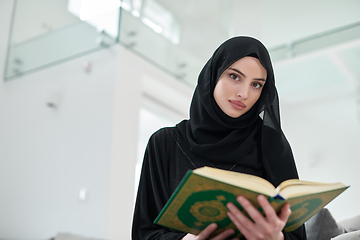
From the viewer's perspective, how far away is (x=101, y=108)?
9.87 ft

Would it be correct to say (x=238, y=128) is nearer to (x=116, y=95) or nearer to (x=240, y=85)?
(x=240, y=85)

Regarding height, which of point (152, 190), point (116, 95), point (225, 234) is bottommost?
point (225, 234)

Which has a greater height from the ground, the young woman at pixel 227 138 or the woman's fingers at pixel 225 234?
the young woman at pixel 227 138

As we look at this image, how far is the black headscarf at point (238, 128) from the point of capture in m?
1.23

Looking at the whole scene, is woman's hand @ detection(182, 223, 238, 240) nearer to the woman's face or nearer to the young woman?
the young woman

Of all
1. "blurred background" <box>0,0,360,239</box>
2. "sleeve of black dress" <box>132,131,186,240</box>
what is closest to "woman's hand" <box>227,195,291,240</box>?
"sleeve of black dress" <box>132,131,186,240</box>

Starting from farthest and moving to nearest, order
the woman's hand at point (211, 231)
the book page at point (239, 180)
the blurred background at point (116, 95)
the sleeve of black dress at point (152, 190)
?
the blurred background at point (116, 95), the sleeve of black dress at point (152, 190), the woman's hand at point (211, 231), the book page at point (239, 180)

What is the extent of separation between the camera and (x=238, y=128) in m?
1.26

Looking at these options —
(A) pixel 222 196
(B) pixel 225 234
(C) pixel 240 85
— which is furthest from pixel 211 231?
(C) pixel 240 85

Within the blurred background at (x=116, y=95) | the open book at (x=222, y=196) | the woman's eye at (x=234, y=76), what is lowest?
the open book at (x=222, y=196)

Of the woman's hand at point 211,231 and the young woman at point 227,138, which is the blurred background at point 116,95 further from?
the woman's hand at point 211,231

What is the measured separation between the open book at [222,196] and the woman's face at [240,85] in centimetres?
42

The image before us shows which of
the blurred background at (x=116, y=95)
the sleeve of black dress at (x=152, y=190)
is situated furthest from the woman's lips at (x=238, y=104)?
the blurred background at (x=116, y=95)

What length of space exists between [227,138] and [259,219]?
46 centimetres
